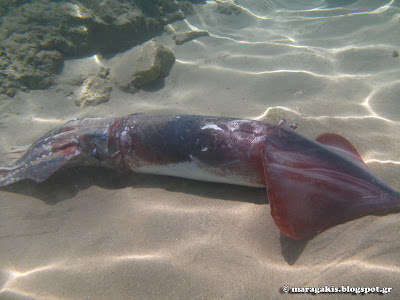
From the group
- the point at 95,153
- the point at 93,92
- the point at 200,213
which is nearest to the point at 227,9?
the point at 93,92

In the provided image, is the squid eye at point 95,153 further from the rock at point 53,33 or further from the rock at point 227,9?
the rock at point 227,9

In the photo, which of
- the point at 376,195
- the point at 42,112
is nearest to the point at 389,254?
the point at 376,195

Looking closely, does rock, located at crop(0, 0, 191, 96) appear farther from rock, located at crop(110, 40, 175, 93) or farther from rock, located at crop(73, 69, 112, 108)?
rock, located at crop(110, 40, 175, 93)

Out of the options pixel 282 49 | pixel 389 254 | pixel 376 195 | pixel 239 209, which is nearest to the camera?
pixel 389 254

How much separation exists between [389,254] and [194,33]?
7.28 meters

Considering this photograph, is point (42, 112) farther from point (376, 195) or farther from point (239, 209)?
point (376, 195)

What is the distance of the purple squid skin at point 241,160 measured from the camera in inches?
66.7

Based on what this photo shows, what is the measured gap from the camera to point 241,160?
2.12 metres

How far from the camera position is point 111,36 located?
574 centimetres

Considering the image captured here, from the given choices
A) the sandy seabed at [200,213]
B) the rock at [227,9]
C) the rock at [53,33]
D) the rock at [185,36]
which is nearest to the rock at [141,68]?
the sandy seabed at [200,213]

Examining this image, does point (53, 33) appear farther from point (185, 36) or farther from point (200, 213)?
point (200, 213)

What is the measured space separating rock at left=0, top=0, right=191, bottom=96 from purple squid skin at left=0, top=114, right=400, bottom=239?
9.64ft

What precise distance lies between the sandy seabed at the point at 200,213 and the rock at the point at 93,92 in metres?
0.21

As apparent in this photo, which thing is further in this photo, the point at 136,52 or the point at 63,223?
the point at 136,52
